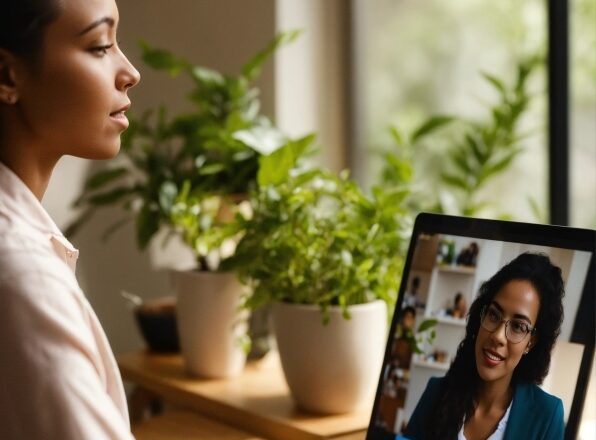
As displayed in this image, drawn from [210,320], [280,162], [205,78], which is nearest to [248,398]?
[210,320]

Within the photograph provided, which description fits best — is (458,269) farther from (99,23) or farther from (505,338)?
(99,23)

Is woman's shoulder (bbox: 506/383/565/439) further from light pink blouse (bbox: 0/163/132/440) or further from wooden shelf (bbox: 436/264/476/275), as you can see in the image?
light pink blouse (bbox: 0/163/132/440)

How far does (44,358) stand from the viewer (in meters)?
0.83

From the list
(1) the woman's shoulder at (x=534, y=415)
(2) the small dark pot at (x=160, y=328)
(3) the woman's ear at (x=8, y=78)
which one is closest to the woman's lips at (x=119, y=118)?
(3) the woman's ear at (x=8, y=78)

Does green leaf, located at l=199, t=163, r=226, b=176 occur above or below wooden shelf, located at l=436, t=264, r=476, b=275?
above

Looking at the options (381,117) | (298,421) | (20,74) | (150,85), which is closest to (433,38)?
(381,117)

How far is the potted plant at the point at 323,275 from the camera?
1.38m

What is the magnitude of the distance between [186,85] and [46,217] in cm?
123

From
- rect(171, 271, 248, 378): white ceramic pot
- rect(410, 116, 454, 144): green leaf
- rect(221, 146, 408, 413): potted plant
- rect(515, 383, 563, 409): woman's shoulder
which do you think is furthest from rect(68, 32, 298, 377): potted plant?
rect(515, 383, 563, 409): woman's shoulder

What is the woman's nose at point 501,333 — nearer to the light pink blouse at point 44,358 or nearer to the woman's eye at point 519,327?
the woman's eye at point 519,327

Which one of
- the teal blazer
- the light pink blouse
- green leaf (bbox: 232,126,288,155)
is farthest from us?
green leaf (bbox: 232,126,288,155)

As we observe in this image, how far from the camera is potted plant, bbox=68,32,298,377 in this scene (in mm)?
1616

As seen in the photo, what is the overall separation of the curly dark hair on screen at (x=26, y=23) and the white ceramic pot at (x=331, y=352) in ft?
2.02

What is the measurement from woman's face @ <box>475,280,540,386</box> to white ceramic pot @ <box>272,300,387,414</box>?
0.30 meters
